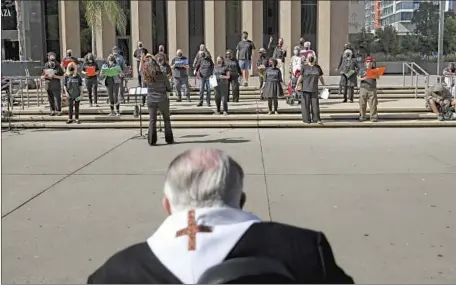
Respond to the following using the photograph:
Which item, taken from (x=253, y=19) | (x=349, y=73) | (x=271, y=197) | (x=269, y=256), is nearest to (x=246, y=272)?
(x=269, y=256)

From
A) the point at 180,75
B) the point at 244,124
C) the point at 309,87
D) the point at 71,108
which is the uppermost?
the point at 180,75

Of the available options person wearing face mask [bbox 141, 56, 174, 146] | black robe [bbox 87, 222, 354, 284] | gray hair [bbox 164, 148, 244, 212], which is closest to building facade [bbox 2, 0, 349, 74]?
person wearing face mask [bbox 141, 56, 174, 146]

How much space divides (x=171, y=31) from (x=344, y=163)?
24619 millimetres

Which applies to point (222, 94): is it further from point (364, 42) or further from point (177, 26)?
point (364, 42)

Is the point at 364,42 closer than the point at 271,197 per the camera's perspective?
No

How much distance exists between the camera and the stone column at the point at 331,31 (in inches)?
1267

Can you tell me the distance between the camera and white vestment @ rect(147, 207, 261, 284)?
71.2 inches

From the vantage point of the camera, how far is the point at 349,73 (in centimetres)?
1783

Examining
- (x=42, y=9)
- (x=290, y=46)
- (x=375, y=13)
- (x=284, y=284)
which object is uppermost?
(x=375, y=13)

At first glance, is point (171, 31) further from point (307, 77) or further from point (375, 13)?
point (375, 13)

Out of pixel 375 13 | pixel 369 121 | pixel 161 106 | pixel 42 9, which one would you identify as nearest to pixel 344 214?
pixel 161 106

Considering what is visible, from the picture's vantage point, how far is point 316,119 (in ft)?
47.2

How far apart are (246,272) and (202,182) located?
1.15ft

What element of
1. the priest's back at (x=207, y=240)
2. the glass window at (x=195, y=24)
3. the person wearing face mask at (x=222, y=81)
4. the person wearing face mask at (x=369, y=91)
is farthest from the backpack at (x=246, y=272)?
the glass window at (x=195, y=24)
